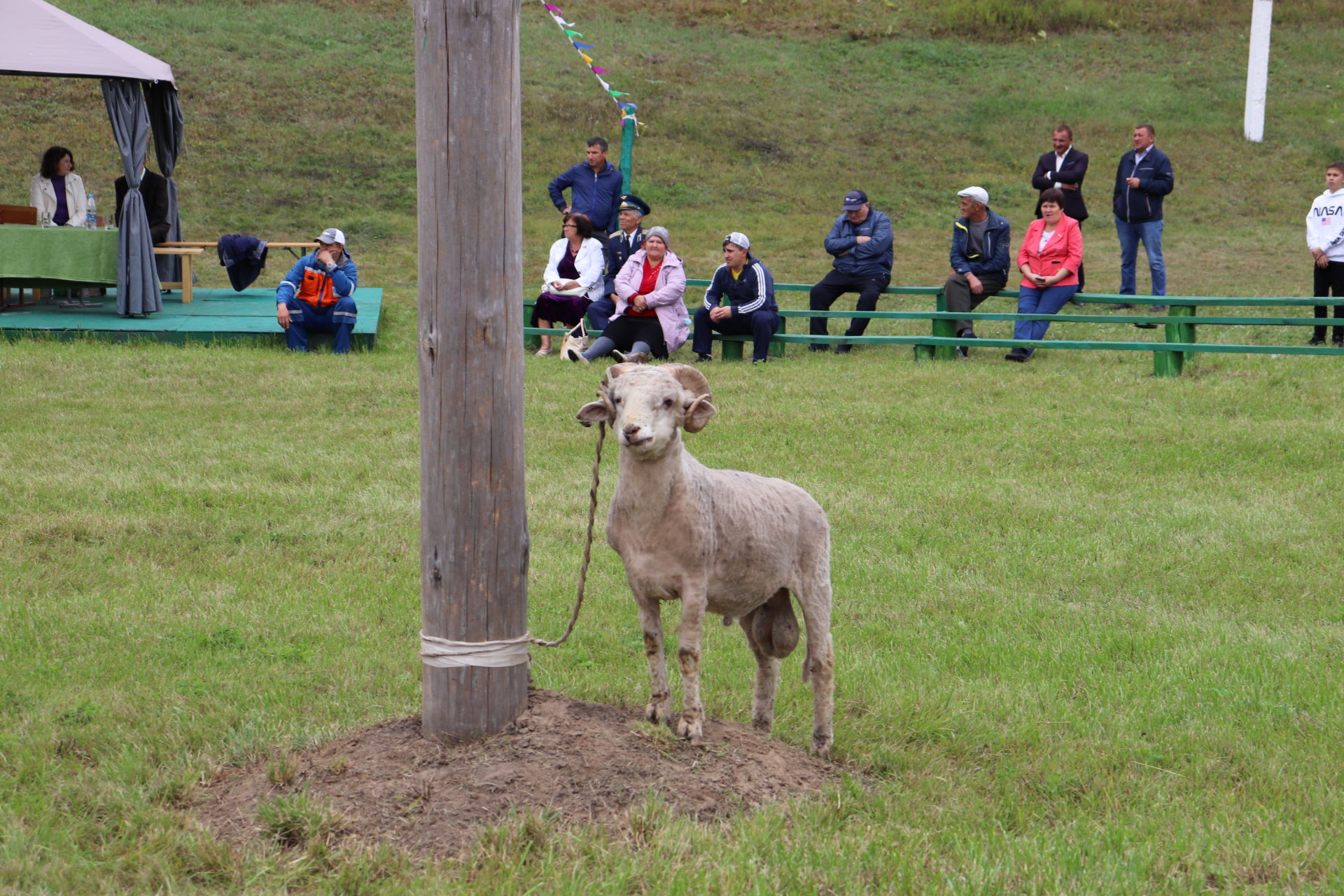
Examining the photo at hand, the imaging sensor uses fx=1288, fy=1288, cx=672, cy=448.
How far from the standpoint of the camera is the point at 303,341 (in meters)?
13.1

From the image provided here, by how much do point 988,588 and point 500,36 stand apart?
13.4 feet

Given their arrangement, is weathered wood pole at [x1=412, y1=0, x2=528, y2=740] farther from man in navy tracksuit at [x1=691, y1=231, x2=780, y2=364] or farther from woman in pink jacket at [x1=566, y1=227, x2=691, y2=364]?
man in navy tracksuit at [x1=691, y1=231, x2=780, y2=364]

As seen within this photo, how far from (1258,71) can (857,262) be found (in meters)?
22.0

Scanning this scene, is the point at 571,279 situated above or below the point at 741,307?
above

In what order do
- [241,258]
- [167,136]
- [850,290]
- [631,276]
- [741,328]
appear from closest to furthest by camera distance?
1. [631,276]
2. [741,328]
3. [850,290]
4. [241,258]
5. [167,136]

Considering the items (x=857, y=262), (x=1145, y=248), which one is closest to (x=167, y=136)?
(x=857, y=262)

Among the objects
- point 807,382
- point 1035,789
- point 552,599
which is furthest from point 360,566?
point 807,382

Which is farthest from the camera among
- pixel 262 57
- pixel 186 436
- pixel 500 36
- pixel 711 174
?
pixel 262 57

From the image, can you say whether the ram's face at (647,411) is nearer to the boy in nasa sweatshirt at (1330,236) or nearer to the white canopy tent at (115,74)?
the boy in nasa sweatshirt at (1330,236)

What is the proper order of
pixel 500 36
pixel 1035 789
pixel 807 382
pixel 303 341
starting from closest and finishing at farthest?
pixel 500 36 → pixel 1035 789 → pixel 807 382 → pixel 303 341

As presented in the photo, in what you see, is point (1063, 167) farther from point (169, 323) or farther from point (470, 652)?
point (470, 652)

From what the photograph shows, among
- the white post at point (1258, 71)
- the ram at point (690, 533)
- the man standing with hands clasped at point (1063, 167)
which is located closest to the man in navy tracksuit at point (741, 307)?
the man standing with hands clasped at point (1063, 167)

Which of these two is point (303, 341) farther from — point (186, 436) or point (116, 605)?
point (116, 605)

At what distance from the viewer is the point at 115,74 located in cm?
1395
